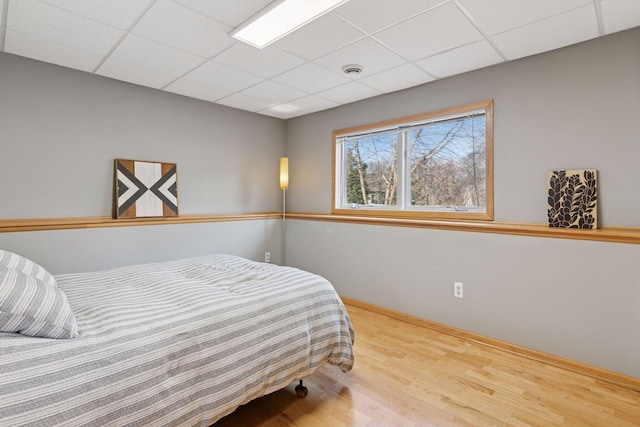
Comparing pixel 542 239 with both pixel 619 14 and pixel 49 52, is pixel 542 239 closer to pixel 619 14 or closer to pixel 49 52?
pixel 619 14

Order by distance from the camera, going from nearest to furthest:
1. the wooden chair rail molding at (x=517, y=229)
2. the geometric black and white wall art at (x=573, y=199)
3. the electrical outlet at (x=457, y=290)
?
1. the wooden chair rail molding at (x=517, y=229)
2. the geometric black and white wall art at (x=573, y=199)
3. the electrical outlet at (x=457, y=290)

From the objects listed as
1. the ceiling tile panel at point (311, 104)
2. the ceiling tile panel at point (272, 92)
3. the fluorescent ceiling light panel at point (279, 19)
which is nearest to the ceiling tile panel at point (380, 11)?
the fluorescent ceiling light panel at point (279, 19)

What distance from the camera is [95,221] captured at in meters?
2.89

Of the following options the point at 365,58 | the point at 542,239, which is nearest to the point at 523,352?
the point at 542,239

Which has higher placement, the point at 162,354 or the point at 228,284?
the point at 228,284

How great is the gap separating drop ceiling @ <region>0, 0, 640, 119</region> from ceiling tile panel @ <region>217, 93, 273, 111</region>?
1.41 ft

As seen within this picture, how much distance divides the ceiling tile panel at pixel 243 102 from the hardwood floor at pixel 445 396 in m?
2.79

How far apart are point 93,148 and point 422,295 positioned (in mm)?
3363

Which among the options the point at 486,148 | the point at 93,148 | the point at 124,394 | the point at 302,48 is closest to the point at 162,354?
the point at 124,394

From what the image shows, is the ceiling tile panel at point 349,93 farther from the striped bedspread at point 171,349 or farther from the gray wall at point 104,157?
the striped bedspread at point 171,349

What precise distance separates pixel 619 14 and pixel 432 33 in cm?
106

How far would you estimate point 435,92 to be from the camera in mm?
3041

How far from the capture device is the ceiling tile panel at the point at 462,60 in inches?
93.0

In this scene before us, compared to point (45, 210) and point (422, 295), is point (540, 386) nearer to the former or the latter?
point (422, 295)
